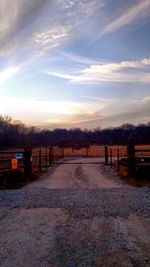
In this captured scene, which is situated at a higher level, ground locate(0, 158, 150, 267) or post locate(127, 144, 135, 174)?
post locate(127, 144, 135, 174)

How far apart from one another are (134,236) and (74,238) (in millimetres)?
1176

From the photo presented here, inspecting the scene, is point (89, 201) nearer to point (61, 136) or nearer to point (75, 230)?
point (75, 230)

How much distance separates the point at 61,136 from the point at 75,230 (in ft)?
313

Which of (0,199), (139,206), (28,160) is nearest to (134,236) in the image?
(139,206)

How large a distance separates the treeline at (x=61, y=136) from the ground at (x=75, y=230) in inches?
1860

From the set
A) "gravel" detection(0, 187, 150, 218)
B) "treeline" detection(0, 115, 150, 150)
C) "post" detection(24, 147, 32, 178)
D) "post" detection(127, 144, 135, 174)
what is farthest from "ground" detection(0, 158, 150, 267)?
"treeline" detection(0, 115, 150, 150)

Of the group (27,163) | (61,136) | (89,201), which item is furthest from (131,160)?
(61,136)

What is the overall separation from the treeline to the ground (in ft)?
155

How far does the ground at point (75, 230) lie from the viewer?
6684mm

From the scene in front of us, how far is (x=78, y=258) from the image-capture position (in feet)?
21.9

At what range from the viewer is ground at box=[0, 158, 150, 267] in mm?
6684

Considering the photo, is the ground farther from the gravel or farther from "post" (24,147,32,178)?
"post" (24,147,32,178)

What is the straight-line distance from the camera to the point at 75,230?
8594 millimetres

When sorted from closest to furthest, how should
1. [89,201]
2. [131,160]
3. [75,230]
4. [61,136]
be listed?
[75,230]
[89,201]
[131,160]
[61,136]
